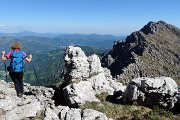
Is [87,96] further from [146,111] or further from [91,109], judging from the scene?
[146,111]

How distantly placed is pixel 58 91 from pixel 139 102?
28.9 ft

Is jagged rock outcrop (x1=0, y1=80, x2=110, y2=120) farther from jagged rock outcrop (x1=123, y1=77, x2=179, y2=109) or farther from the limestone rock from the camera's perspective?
jagged rock outcrop (x1=123, y1=77, x2=179, y2=109)

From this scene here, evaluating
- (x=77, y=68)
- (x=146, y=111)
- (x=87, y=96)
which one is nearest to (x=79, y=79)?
(x=77, y=68)

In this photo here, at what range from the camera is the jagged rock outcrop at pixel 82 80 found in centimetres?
2448

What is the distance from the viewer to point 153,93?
23562mm

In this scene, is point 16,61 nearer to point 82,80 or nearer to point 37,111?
point 37,111

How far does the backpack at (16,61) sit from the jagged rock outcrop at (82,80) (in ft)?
14.7

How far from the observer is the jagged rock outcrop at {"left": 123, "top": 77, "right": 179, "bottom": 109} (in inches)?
920

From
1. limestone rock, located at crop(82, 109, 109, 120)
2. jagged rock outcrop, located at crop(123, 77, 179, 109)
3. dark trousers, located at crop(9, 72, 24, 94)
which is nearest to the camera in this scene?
limestone rock, located at crop(82, 109, 109, 120)

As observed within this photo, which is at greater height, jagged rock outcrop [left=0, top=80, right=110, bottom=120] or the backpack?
the backpack

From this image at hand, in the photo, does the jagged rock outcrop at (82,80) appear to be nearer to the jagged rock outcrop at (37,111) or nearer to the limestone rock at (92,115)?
the jagged rock outcrop at (37,111)

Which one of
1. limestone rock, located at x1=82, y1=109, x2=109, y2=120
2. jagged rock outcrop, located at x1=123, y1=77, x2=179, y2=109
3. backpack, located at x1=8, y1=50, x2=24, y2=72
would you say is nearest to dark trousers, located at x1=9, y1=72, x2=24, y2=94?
backpack, located at x1=8, y1=50, x2=24, y2=72

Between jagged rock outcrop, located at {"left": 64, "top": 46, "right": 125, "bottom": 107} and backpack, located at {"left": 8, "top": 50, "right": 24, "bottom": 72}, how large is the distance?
177 inches

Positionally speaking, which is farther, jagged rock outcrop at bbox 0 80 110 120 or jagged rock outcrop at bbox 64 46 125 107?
jagged rock outcrop at bbox 64 46 125 107
